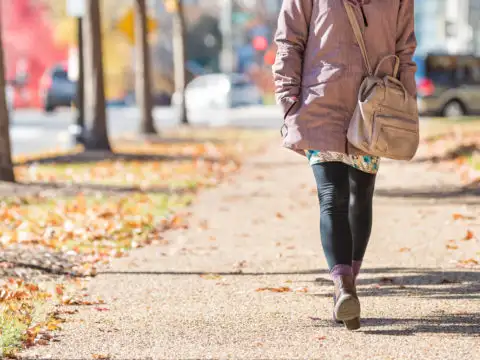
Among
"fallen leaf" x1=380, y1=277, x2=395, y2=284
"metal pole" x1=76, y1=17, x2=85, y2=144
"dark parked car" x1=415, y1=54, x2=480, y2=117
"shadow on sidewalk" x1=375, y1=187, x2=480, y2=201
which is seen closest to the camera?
"fallen leaf" x1=380, y1=277, x2=395, y2=284

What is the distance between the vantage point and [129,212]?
1055 centimetres

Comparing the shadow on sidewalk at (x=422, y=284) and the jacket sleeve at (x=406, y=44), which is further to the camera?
the shadow on sidewalk at (x=422, y=284)

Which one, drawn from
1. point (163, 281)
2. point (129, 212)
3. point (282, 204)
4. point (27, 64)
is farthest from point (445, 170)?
point (27, 64)

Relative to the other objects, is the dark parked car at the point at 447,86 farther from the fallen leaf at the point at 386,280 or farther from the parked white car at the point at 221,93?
the fallen leaf at the point at 386,280

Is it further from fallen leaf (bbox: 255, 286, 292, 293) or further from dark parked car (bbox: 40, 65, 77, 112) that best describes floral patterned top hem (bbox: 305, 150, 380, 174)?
dark parked car (bbox: 40, 65, 77, 112)

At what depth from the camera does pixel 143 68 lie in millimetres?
23781

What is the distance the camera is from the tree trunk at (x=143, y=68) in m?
23.5

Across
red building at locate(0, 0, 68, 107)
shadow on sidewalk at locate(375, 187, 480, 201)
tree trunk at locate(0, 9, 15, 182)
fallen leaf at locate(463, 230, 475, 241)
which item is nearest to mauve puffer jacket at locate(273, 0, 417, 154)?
fallen leaf at locate(463, 230, 475, 241)

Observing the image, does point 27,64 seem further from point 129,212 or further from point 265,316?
point 265,316

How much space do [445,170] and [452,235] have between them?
607 cm

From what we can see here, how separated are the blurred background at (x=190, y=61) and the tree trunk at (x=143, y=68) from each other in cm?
74

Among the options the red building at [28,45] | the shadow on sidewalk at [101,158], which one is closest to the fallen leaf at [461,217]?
the shadow on sidewalk at [101,158]

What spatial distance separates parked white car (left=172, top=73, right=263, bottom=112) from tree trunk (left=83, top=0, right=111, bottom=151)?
28.3 meters

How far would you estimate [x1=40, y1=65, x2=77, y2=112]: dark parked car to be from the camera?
39656 millimetres
